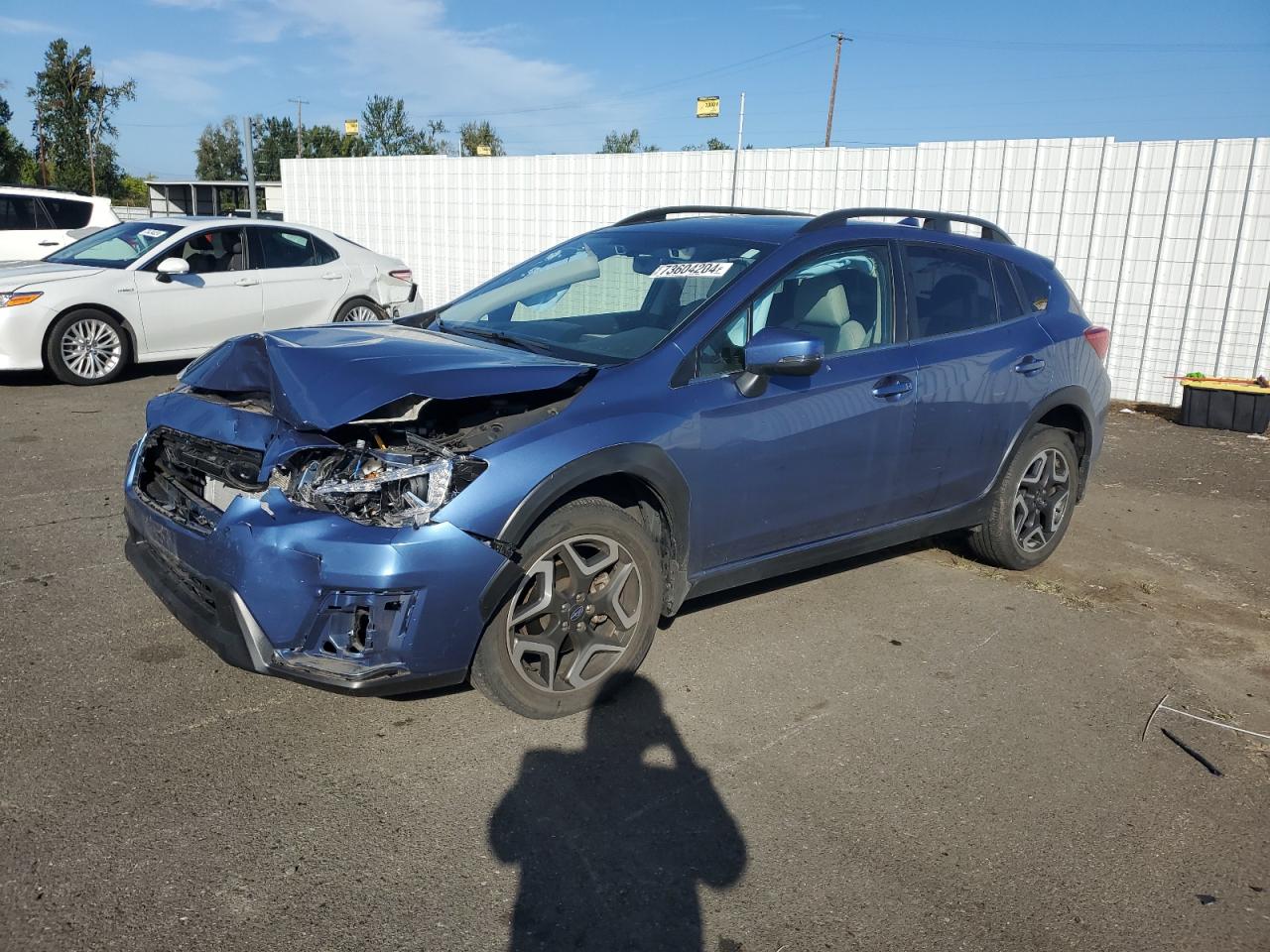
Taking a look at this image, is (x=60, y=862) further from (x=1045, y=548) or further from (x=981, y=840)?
(x=1045, y=548)

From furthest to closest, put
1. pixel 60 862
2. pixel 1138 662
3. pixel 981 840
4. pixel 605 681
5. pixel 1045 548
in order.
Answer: pixel 1045 548 < pixel 1138 662 < pixel 605 681 < pixel 981 840 < pixel 60 862

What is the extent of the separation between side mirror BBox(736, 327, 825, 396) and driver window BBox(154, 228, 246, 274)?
7732mm

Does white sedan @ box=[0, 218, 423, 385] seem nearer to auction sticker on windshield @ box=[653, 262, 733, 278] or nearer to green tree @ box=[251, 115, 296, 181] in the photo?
auction sticker on windshield @ box=[653, 262, 733, 278]

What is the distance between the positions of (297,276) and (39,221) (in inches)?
191

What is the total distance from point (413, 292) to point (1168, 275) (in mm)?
7885

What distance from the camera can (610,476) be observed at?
362 cm

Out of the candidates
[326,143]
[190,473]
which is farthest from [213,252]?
[326,143]

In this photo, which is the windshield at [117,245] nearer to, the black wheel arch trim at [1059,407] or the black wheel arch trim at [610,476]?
the black wheel arch trim at [610,476]

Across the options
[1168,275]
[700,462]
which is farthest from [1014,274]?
[1168,275]

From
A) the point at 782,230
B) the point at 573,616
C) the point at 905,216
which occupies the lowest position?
the point at 573,616

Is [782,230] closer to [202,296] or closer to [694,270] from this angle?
[694,270]

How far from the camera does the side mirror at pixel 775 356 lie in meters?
3.75

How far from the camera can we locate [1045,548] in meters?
5.54

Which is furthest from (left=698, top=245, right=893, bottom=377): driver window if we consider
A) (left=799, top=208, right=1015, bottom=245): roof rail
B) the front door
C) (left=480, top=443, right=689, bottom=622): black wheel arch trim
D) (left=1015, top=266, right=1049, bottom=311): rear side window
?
(left=1015, top=266, right=1049, bottom=311): rear side window
